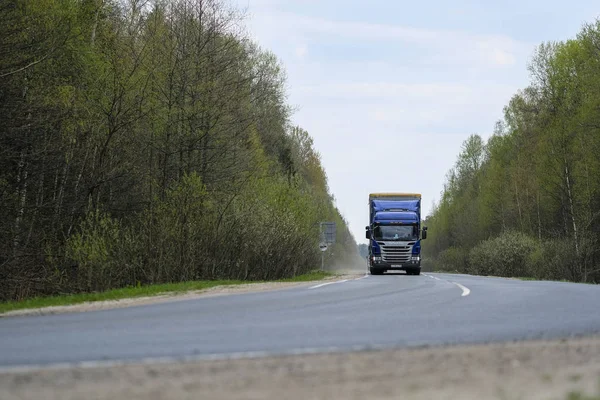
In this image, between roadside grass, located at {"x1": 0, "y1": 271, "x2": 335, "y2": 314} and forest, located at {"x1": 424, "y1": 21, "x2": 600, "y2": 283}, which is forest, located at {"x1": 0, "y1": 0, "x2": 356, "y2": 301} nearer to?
roadside grass, located at {"x1": 0, "y1": 271, "x2": 335, "y2": 314}

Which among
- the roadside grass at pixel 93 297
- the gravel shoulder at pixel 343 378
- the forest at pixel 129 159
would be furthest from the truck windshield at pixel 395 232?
the gravel shoulder at pixel 343 378

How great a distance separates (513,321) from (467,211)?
83756 millimetres

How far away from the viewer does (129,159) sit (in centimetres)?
3675

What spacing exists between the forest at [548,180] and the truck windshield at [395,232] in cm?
735

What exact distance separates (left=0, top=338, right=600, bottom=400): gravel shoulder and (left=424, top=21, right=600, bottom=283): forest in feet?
120

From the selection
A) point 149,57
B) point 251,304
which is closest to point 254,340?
point 251,304

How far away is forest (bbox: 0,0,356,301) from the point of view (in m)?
26.6

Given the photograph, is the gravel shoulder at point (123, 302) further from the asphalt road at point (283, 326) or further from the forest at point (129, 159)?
the forest at point (129, 159)

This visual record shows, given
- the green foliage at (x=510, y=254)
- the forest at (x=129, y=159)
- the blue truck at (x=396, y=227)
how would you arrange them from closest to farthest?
the forest at (x=129, y=159) < the blue truck at (x=396, y=227) < the green foliage at (x=510, y=254)

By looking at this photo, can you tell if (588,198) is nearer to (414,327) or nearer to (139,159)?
(139,159)

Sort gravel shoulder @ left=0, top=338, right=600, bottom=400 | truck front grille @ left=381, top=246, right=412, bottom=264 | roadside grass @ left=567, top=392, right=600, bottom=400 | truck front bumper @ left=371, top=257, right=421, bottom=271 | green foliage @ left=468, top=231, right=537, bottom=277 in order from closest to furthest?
roadside grass @ left=567, top=392, right=600, bottom=400, gravel shoulder @ left=0, top=338, right=600, bottom=400, truck front grille @ left=381, top=246, right=412, bottom=264, truck front bumper @ left=371, top=257, right=421, bottom=271, green foliage @ left=468, top=231, right=537, bottom=277

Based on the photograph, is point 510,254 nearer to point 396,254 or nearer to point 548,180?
point 548,180

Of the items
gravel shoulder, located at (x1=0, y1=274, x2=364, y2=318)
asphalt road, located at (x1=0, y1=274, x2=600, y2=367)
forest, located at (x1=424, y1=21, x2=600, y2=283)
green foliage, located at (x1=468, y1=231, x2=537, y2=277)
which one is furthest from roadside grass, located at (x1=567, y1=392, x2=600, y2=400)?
green foliage, located at (x1=468, y1=231, x2=537, y2=277)

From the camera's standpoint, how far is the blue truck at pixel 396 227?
4641cm
